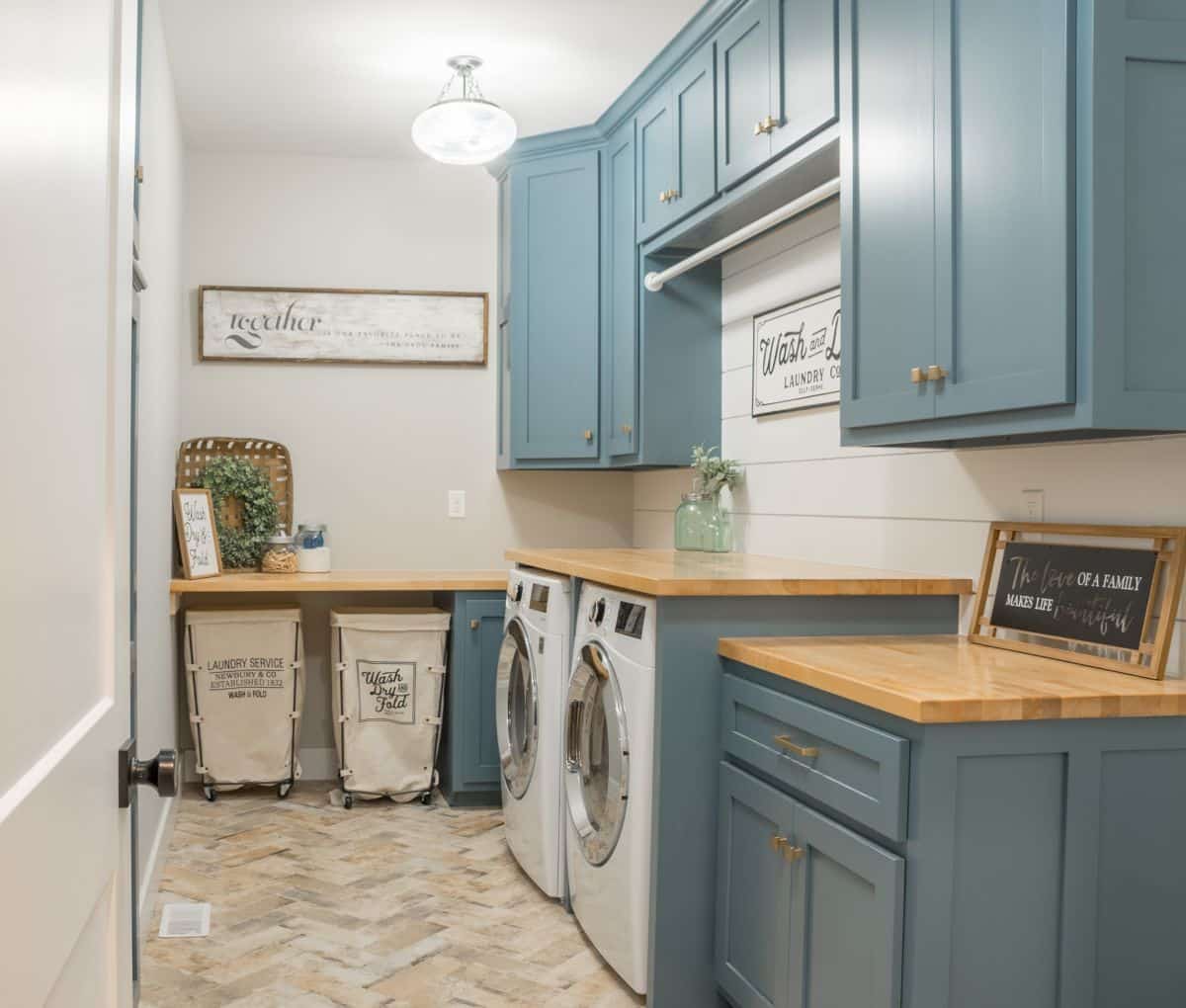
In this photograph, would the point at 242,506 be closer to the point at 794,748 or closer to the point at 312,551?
the point at 312,551

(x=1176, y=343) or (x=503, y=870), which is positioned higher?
(x=1176, y=343)

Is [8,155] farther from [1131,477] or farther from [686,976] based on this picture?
[686,976]

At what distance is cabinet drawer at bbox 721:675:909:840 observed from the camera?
1751 millimetres

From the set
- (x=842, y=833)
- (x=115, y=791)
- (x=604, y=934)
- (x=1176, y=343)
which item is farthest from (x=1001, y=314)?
(x=604, y=934)

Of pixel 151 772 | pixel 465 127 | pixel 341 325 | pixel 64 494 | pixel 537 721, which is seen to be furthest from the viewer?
pixel 341 325

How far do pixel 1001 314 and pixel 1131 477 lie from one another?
0.42 meters

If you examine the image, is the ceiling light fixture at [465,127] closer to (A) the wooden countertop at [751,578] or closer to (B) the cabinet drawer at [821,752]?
(A) the wooden countertop at [751,578]

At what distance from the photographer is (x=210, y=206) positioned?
464cm

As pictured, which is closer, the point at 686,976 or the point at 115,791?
the point at 115,791

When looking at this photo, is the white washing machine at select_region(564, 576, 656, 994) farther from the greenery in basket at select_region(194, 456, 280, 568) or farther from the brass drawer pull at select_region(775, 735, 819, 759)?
the greenery in basket at select_region(194, 456, 280, 568)

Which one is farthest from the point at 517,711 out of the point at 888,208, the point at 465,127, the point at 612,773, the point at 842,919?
the point at 888,208

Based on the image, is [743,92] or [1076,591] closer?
[1076,591]

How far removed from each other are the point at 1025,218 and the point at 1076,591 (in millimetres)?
700

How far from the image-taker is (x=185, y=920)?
3049mm
